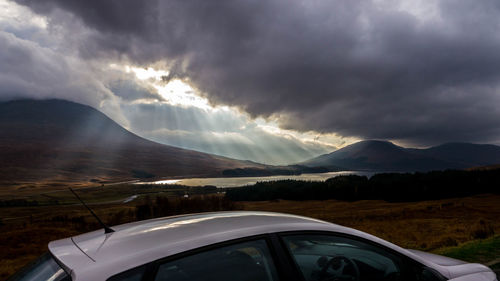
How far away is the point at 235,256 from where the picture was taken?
6.08 ft

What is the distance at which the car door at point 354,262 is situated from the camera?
87.4 inches

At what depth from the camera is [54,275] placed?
5.20 feet

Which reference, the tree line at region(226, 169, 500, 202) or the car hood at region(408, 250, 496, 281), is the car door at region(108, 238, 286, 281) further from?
the tree line at region(226, 169, 500, 202)

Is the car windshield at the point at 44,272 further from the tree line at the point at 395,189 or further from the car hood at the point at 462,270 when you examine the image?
the tree line at the point at 395,189

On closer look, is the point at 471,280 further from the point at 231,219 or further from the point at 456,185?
the point at 456,185

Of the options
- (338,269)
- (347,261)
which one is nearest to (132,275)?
(338,269)

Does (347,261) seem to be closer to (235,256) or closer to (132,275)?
(235,256)

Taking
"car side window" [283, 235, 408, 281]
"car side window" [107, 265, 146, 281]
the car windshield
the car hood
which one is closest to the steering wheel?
"car side window" [283, 235, 408, 281]

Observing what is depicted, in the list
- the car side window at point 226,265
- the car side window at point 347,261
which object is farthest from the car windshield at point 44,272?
the car side window at point 347,261

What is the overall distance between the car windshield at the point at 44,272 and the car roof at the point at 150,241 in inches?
1.6

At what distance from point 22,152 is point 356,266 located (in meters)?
256

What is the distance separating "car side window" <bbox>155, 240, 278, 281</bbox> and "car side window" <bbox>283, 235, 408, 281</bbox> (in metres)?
0.46

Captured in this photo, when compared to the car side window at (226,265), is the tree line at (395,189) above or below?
below

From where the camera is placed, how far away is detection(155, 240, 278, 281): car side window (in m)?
1.61
